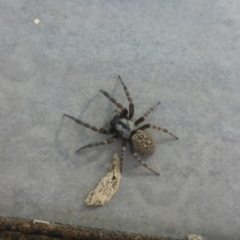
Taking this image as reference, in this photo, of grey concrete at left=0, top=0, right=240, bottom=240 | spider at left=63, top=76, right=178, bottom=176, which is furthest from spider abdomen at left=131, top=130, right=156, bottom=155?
grey concrete at left=0, top=0, right=240, bottom=240

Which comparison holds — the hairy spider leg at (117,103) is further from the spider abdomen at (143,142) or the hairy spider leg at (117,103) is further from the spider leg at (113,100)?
the spider abdomen at (143,142)

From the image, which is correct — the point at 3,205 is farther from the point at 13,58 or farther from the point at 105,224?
the point at 13,58

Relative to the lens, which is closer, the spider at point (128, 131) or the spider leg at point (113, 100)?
the spider at point (128, 131)

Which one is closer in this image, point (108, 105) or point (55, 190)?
point (55, 190)

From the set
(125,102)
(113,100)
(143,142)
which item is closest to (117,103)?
(113,100)

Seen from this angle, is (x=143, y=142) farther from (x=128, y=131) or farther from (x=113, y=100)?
(x=113, y=100)

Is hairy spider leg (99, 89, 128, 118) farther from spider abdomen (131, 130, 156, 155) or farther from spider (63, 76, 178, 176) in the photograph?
spider abdomen (131, 130, 156, 155)

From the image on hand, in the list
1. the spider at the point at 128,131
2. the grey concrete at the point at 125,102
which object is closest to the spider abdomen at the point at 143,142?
the spider at the point at 128,131

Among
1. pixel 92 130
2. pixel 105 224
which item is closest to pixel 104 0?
pixel 92 130
